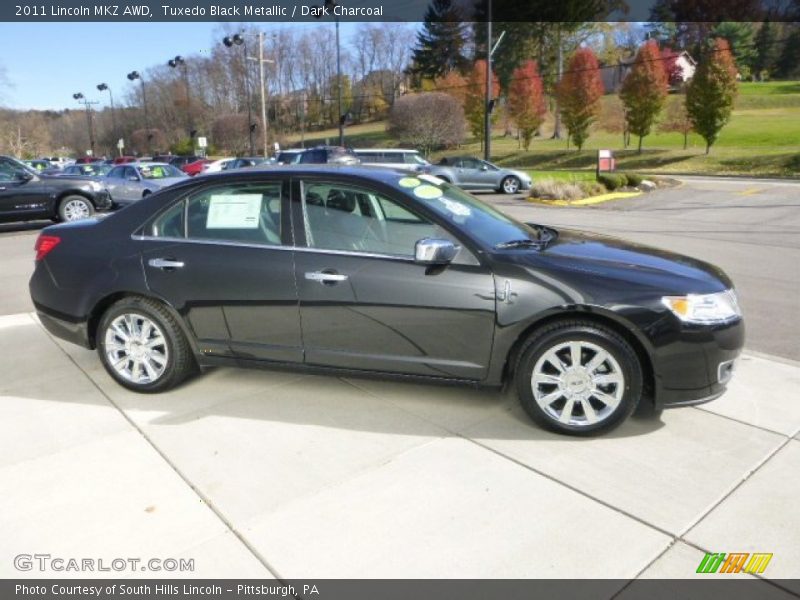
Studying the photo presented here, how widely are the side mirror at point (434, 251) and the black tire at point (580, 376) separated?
0.64 m

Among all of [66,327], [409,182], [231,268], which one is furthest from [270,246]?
[66,327]

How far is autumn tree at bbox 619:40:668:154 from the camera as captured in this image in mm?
36906

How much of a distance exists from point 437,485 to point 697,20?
99854 millimetres

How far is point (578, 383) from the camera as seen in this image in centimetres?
331

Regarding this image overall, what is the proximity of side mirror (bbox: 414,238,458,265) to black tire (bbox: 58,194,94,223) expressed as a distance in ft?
38.2

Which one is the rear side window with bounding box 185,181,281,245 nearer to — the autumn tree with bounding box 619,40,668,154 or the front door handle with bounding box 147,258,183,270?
the front door handle with bounding box 147,258,183,270

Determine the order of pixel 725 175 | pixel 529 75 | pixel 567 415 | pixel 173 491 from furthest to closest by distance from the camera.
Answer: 1. pixel 529 75
2. pixel 725 175
3. pixel 567 415
4. pixel 173 491

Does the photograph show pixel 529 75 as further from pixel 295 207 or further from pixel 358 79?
pixel 358 79

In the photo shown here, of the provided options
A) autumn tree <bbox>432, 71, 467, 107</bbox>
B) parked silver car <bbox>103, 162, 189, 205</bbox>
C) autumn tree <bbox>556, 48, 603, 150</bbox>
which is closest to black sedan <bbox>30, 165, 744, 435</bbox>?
parked silver car <bbox>103, 162, 189, 205</bbox>

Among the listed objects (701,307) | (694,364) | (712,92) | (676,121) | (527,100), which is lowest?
(694,364)

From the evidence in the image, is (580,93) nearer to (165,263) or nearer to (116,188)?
(116,188)

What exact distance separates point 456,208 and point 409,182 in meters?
0.34

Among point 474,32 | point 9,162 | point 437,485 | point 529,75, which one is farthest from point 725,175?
point 474,32

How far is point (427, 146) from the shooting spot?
148 feet
